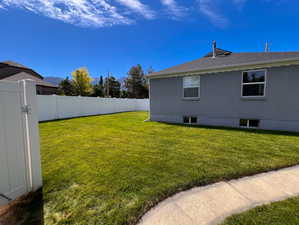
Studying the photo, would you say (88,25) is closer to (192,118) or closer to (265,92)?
(192,118)

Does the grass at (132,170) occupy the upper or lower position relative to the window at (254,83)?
lower

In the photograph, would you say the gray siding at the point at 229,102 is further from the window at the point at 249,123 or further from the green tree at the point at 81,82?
the green tree at the point at 81,82

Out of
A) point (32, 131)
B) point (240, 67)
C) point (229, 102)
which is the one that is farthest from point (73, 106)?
point (240, 67)

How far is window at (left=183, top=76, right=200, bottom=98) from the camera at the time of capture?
25.5 feet

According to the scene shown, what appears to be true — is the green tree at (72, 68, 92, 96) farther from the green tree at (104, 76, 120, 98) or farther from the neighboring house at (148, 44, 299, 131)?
the neighboring house at (148, 44, 299, 131)

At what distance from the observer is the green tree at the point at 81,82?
96.4ft

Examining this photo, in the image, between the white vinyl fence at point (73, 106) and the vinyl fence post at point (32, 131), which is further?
the white vinyl fence at point (73, 106)

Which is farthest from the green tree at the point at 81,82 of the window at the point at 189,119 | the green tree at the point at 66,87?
the window at the point at 189,119

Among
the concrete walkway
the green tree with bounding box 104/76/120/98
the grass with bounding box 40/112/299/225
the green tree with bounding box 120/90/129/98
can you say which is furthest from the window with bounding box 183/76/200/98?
the green tree with bounding box 104/76/120/98

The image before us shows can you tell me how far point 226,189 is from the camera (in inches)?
85.2

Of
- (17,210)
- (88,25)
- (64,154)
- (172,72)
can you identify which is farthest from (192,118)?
(88,25)

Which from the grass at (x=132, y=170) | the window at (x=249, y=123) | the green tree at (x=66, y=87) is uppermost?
the green tree at (x=66, y=87)

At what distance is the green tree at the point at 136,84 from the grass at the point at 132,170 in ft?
93.7

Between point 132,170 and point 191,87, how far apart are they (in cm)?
648
